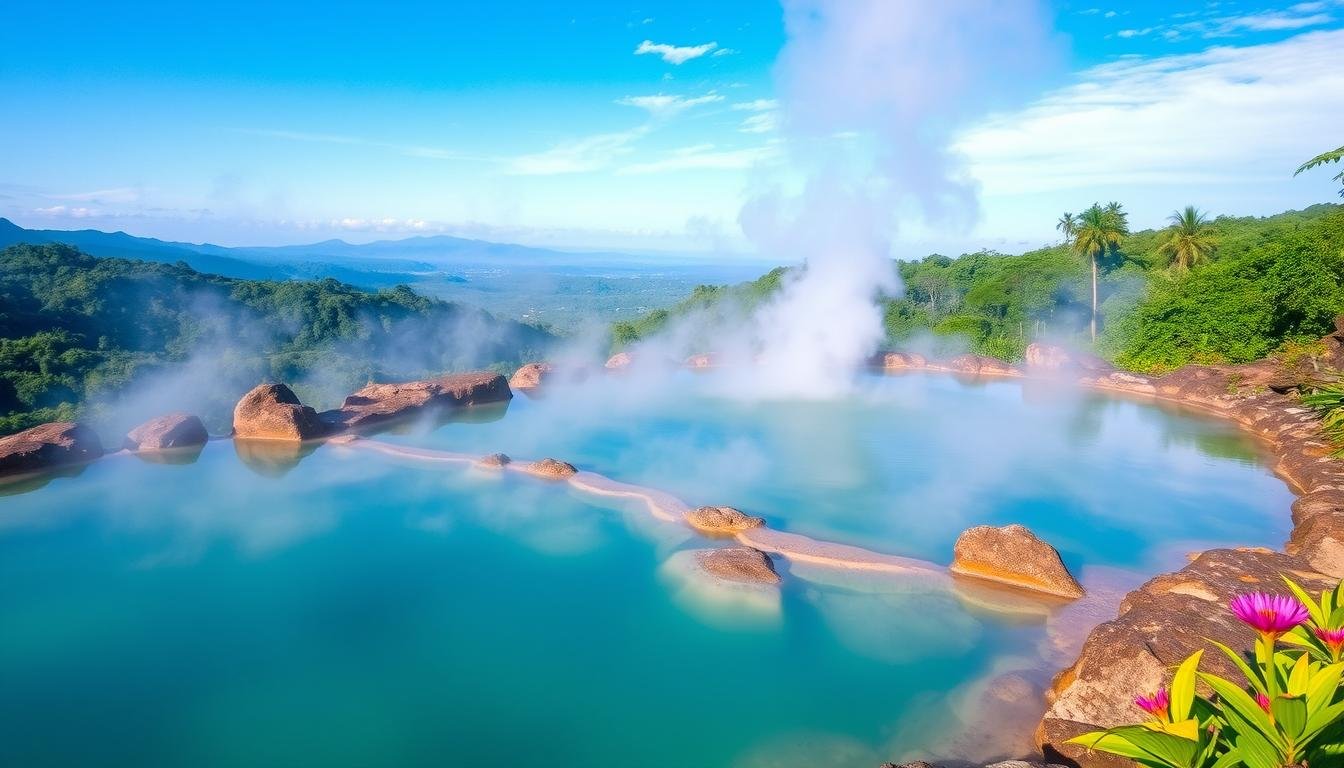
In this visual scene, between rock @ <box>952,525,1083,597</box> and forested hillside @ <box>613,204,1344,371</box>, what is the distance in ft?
50.0

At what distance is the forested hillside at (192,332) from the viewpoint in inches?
709

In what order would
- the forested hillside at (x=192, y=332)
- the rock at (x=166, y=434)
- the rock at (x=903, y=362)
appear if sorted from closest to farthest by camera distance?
the rock at (x=166, y=434)
the forested hillside at (x=192, y=332)
the rock at (x=903, y=362)

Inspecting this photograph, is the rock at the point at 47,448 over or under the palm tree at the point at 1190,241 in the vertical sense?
under

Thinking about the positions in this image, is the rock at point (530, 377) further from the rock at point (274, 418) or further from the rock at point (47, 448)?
the rock at point (47, 448)

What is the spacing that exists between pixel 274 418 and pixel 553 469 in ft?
23.7

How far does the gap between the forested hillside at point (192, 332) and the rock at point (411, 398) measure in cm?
592

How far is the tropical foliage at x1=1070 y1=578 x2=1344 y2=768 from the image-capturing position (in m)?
2.08

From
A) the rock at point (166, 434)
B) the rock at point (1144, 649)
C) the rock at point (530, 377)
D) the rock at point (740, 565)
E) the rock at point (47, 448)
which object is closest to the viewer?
the rock at point (1144, 649)

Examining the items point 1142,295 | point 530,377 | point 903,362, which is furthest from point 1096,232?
point 530,377

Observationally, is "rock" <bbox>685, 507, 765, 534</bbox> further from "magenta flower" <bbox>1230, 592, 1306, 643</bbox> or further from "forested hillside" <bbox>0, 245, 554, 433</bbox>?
"forested hillside" <bbox>0, 245, 554, 433</bbox>

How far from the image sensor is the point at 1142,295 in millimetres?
25359

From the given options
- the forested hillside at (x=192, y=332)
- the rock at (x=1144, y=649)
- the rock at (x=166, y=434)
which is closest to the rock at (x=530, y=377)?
the forested hillside at (x=192, y=332)

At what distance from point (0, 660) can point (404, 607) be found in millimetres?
4063

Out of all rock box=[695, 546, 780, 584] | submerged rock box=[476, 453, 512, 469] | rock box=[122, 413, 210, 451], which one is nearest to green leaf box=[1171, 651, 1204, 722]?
rock box=[695, 546, 780, 584]
